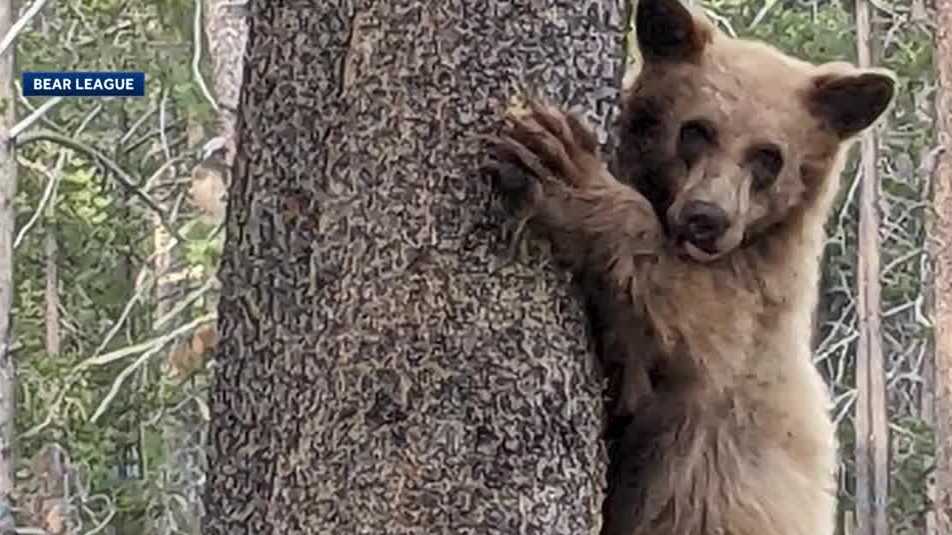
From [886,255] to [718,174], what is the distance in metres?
17.3

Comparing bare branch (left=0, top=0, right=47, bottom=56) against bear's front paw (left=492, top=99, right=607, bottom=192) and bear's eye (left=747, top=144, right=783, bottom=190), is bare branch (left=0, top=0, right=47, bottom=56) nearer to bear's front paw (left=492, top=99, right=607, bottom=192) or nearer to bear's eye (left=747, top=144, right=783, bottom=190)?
bear's eye (left=747, top=144, right=783, bottom=190)

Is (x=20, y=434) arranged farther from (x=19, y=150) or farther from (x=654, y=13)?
(x=654, y=13)

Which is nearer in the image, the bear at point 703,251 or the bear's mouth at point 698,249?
the bear at point 703,251

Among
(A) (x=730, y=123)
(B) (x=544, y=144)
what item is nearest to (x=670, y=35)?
(A) (x=730, y=123)

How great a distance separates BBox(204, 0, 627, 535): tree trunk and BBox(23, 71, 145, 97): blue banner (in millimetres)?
11499

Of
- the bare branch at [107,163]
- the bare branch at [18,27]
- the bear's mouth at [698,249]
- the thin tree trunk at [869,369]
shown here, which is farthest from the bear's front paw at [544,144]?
the thin tree trunk at [869,369]

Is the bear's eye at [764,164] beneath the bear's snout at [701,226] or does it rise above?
above

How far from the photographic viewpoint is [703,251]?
3.22m

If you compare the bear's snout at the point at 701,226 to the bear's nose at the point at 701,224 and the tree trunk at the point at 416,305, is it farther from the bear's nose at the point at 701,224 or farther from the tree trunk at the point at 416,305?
the tree trunk at the point at 416,305

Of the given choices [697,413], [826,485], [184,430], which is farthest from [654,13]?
[184,430]

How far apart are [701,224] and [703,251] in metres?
0.05

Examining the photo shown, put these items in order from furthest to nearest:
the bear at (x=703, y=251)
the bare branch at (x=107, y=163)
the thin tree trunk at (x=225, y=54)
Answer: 1. the thin tree trunk at (x=225, y=54)
2. the bare branch at (x=107, y=163)
3. the bear at (x=703, y=251)

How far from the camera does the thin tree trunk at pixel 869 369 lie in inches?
744

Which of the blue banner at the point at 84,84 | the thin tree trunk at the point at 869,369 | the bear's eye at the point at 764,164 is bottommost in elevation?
the thin tree trunk at the point at 869,369
